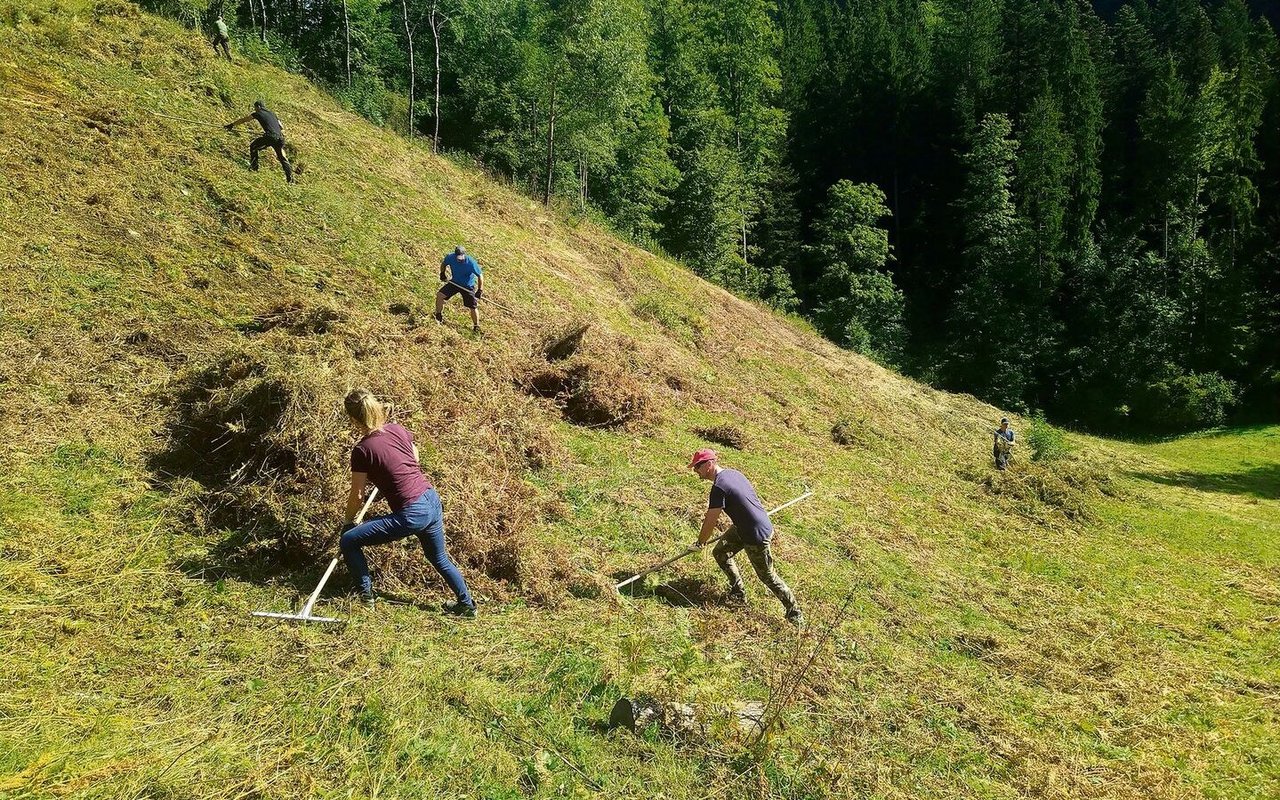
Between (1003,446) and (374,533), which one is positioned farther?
(1003,446)

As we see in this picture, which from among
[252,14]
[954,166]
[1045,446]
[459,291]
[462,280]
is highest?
[954,166]

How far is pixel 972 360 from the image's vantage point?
36.5m

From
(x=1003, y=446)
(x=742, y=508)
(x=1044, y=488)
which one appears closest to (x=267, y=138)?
(x=742, y=508)

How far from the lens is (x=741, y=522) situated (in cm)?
653

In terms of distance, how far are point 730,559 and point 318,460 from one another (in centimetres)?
429

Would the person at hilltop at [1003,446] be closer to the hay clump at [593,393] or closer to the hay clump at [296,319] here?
the hay clump at [593,393]

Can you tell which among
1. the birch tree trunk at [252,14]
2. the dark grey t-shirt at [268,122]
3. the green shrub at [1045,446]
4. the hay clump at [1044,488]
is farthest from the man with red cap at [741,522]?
the birch tree trunk at [252,14]

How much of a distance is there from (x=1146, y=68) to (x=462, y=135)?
44.8 meters

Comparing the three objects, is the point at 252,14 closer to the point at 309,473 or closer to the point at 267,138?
the point at 267,138

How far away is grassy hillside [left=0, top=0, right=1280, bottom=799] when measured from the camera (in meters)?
4.46

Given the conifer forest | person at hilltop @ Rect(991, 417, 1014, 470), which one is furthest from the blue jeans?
the conifer forest

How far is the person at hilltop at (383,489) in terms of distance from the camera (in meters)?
5.31

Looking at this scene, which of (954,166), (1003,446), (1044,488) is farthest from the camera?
(954,166)

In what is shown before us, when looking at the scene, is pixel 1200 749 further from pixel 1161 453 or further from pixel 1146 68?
pixel 1146 68
